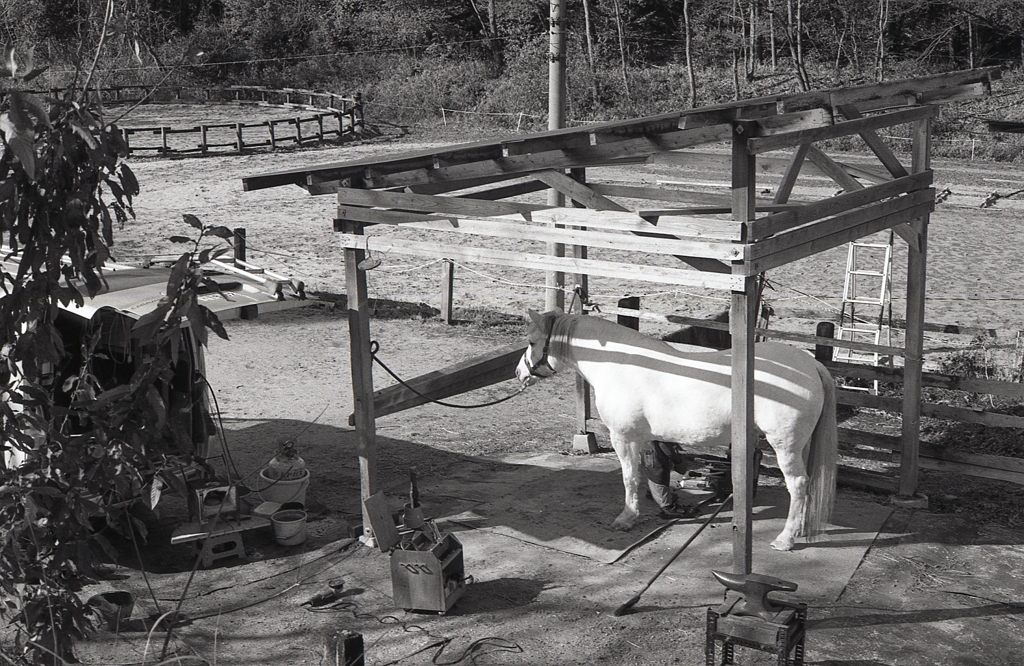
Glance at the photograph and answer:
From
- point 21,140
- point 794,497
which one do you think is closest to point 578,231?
point 794,497

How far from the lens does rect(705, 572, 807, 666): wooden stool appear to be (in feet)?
16.2

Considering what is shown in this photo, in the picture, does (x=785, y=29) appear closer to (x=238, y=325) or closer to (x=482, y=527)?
(x=238, y=325)

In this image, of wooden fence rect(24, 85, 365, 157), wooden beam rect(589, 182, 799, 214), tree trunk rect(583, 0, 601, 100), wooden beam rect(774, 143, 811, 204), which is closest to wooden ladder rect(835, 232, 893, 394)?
wooden beam rect(589, 182, 799, 214)

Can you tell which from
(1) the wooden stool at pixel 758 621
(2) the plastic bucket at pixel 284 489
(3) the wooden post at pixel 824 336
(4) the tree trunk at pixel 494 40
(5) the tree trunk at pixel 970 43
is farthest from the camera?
(4) the tree trunk at pixel 494 40

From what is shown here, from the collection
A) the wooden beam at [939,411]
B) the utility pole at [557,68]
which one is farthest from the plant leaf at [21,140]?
the utility pole at [557,68]

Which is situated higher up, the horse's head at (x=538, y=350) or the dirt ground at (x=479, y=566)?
the horse's head at (x=538, y=350)

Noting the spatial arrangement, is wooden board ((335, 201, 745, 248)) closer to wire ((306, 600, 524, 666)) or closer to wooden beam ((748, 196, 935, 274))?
wooden beam ((748, 196, 935, 274))

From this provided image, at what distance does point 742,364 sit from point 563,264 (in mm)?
1267

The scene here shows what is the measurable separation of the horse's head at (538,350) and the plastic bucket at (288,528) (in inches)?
72.9

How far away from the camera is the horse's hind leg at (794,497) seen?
6.66 meters

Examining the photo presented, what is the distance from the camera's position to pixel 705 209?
8156 mm

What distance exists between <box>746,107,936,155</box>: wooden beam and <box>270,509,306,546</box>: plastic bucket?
13.0 ft

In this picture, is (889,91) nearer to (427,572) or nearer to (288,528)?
(427,572)

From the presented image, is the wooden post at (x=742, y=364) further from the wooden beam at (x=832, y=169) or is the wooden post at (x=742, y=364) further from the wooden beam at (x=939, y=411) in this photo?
the wooden beam at (x=939, y=411)
